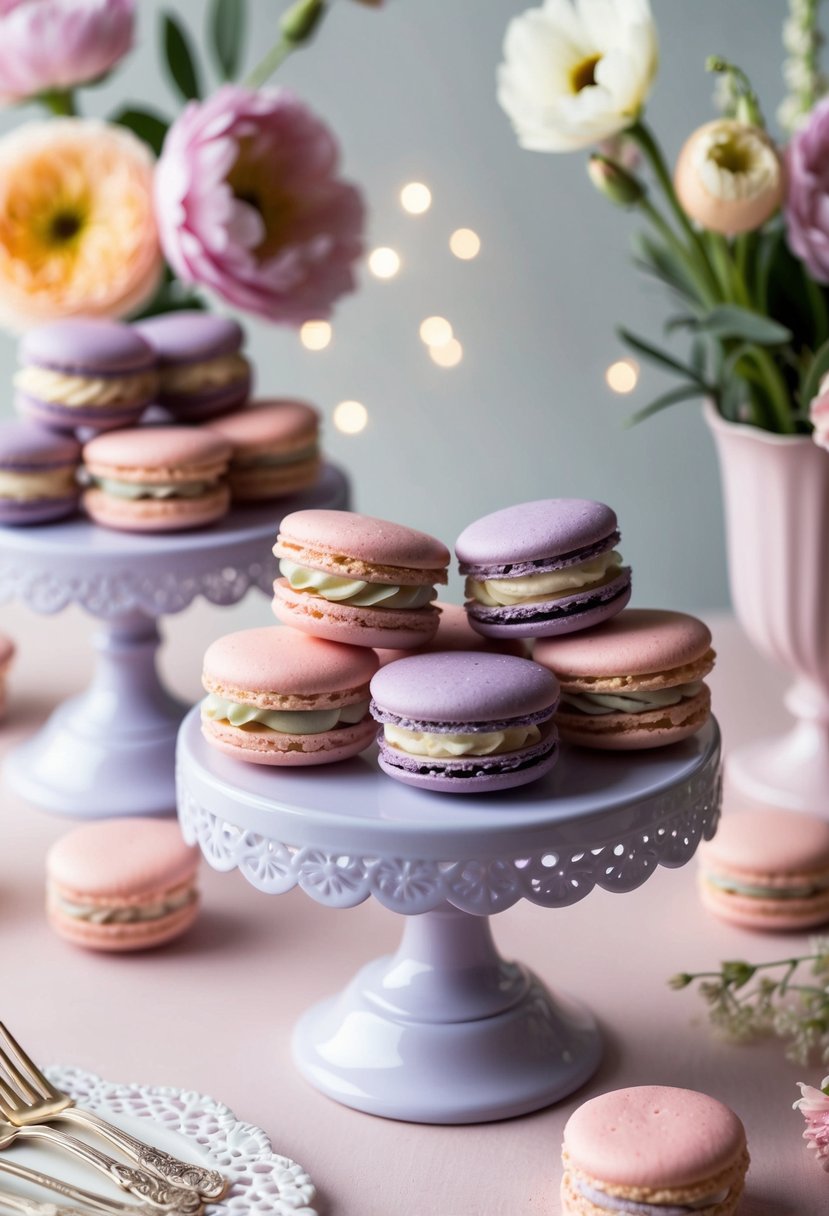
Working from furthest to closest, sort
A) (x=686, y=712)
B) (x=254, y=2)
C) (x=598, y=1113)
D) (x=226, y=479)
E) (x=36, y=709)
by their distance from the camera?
(x=254, y=2)
(x=36, y=709)
(x=226, y=479)
(x=686, y=712)
(x=598, y=1113)

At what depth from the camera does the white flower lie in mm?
1257

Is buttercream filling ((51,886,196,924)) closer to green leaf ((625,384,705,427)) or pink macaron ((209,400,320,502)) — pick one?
pink macaron ((209,400,320,502))

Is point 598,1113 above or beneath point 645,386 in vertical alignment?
beneath

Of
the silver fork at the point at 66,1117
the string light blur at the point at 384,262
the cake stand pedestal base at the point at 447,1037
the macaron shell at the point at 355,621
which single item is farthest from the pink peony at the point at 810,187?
the silver fork at the point at 66,1117

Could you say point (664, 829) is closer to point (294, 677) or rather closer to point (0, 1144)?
point (294, 677)

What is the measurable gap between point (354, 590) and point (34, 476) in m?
0.53

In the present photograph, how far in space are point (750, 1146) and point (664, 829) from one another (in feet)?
0.72

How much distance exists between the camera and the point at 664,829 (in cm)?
Result: 100

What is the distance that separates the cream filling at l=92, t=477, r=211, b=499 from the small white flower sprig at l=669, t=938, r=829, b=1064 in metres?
0.58

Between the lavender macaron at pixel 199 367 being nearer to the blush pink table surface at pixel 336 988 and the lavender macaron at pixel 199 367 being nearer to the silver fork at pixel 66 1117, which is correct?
the blush pink table surface at pixel 336 988

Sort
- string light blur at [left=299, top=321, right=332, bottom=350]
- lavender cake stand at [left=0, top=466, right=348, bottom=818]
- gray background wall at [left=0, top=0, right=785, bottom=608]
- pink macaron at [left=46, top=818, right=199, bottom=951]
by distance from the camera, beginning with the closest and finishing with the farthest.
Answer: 1. pink macaron at [left=46, top=818, right=199, bottom=951]
2. lavender cake stand at [left=0, top=466, right=348, bottom=818]
3. gray background wall at [left=0, top=0, right=785, bottom=608]
4. string light blur at [left=299, top=321, right=332, bottom=350]

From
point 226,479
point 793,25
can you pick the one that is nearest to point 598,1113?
point 226,479

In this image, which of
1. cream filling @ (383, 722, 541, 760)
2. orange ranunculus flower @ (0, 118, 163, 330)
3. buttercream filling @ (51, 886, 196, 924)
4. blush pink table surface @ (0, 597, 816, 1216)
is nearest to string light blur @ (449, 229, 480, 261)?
orange ranunculus flower @ (0, 118, 163, 330)

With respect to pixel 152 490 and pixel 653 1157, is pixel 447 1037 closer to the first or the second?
pixel 653 1157
